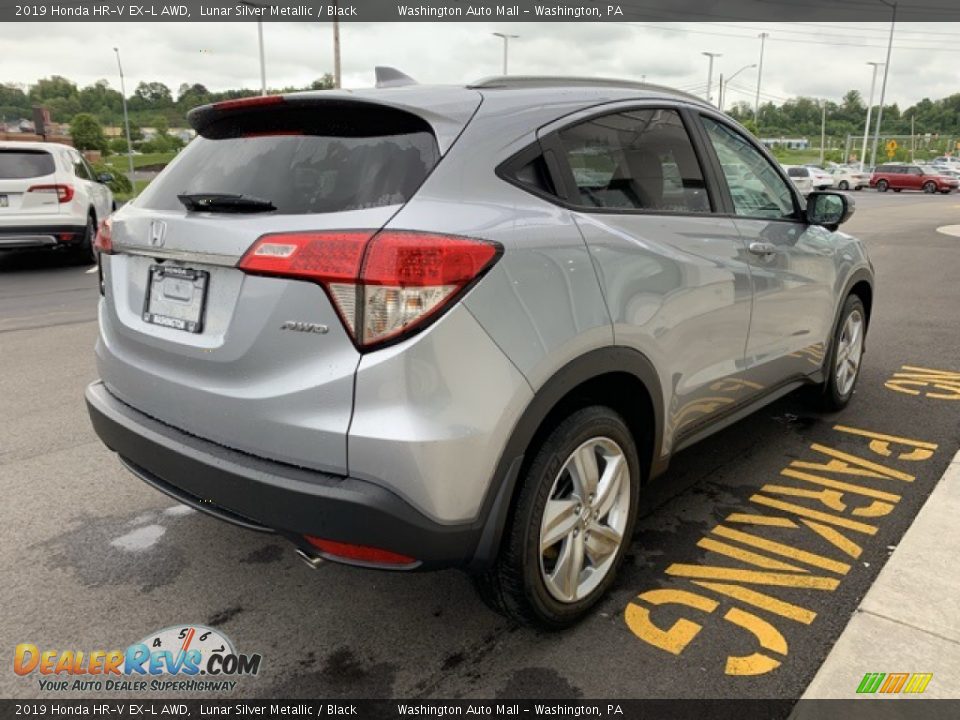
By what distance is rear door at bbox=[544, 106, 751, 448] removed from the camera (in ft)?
8.12

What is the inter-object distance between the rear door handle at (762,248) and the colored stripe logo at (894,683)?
172cm

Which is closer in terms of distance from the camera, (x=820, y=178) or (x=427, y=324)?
(x=427, y=324)

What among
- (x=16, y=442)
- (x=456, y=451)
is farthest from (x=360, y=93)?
(x=16, y=442)

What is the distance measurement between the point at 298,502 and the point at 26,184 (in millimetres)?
10316

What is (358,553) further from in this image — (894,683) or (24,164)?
(24,164)

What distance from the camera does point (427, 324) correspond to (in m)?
1.92

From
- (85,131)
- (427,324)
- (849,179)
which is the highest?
(85,131)

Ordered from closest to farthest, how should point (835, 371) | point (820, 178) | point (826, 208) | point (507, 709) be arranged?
point (507, 709) → point (826, 208) → point (835, 371) → point (820, 178)

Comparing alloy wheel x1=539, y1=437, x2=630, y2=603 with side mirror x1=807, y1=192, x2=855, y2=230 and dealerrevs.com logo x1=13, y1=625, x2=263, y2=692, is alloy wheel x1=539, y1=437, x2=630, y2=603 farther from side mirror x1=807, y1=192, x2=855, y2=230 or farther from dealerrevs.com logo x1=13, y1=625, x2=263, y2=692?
side mirror x1=807, y1=192, x2=855, y2=230

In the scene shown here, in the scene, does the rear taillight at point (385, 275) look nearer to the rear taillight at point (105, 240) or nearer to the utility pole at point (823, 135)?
the rear taillight at point (105, 240)

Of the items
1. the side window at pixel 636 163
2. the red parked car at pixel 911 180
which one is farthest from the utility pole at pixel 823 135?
the side window at pixel 636 163

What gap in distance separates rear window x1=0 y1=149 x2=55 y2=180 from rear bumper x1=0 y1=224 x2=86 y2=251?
0.72 m

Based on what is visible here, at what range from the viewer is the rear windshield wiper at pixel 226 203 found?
2.20m

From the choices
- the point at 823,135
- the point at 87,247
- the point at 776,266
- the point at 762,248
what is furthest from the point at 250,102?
the point at 823,135
